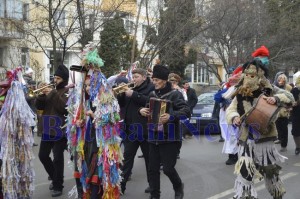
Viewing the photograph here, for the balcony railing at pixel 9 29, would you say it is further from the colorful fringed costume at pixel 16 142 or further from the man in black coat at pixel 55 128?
the colorful fringed costume at pixel 16 142

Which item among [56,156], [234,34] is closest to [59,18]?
[56,156]

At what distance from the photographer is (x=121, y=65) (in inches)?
854

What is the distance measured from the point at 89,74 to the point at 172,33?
1364cm

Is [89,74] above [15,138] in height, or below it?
above

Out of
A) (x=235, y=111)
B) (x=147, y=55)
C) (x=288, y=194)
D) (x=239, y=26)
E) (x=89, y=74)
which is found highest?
(x=239, y=26)

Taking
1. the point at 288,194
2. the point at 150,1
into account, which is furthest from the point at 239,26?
the point at 288,194

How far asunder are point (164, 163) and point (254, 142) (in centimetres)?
123

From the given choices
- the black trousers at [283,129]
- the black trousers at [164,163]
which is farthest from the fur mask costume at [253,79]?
the black trousers at [283,129]

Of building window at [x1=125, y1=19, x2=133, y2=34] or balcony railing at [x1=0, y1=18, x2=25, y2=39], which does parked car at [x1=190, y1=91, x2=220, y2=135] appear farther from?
balcony railing at [x1=0, y1=18, x2=25, y2=39]

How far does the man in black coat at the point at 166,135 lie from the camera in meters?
6.00

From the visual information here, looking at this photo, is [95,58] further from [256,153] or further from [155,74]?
[256,153]

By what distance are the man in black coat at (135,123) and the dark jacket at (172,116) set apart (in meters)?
0.60

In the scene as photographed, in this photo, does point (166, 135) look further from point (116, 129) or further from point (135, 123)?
point (135, 123)

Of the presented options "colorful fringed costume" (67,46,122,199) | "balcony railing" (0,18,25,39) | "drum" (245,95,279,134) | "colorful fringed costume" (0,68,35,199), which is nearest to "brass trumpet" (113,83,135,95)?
"colorful fringed costume" (67,46,122,199)
